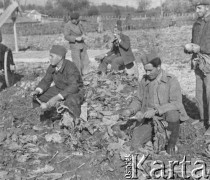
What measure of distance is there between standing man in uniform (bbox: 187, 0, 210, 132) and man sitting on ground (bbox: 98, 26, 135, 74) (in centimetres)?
269

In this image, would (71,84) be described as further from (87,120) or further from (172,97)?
(172,97)

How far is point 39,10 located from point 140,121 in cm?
4183

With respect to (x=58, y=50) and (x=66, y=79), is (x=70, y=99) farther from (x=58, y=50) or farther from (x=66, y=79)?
(x=58, y=50)

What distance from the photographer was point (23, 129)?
16.3ft

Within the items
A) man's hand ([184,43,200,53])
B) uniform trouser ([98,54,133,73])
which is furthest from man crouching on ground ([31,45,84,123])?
uniform trouser ([98,54,133,73])

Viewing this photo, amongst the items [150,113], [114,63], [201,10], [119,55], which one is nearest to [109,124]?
[150,113]

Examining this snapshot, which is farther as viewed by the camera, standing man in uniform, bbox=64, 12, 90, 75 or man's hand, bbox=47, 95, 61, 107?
standing man in uniform, bbox=64, 12, 90, 75

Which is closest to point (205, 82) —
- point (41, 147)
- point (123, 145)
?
point (123, 145)

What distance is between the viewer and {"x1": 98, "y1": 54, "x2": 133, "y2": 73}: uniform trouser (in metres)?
7.54

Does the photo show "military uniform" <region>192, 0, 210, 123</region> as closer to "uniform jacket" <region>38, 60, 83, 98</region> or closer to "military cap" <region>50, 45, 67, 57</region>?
"uniform jacket" <region>38, 60, 83, 98</region>

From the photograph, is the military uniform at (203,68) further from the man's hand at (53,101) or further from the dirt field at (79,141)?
the man's hand at (53,101)

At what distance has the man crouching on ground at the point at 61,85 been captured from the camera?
4.71 m

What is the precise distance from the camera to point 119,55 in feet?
25.4

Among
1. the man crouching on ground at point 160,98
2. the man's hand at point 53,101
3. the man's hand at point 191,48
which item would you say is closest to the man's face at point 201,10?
the man's hand at point 191,48
